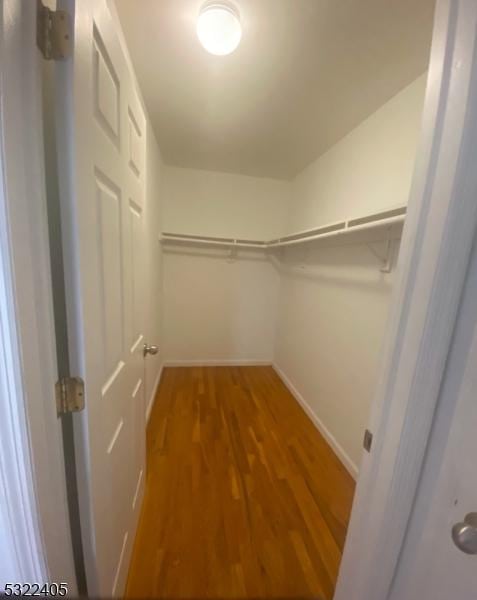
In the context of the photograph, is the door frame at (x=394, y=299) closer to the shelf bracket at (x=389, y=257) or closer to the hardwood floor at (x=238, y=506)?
the hardwood floor at (x=238, y=506)

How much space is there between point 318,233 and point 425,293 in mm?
1821

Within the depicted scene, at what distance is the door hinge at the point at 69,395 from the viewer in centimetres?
62

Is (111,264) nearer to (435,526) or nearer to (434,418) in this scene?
(434,418)

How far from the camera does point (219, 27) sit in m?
1.09

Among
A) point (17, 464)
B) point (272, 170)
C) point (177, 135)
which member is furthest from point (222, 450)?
point (272, 170)

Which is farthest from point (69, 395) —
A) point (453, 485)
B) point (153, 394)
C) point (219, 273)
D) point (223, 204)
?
point (223, 204)

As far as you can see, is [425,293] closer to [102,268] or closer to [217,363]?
[102,268]

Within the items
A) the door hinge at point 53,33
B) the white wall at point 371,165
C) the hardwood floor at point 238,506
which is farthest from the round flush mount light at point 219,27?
the hardwood floor at point 238,506

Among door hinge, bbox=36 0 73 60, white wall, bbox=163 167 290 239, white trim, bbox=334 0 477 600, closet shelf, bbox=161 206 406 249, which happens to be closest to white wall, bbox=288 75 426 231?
closet shelf, bbox=161 206 406 249

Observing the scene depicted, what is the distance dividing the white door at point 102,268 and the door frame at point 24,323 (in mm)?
60

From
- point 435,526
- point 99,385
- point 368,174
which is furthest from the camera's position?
point 368,174

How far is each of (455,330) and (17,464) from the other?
3.24 feet

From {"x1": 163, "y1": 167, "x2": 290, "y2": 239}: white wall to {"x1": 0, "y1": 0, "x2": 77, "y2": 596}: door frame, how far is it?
2648 mm

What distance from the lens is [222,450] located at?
1.93 metres
